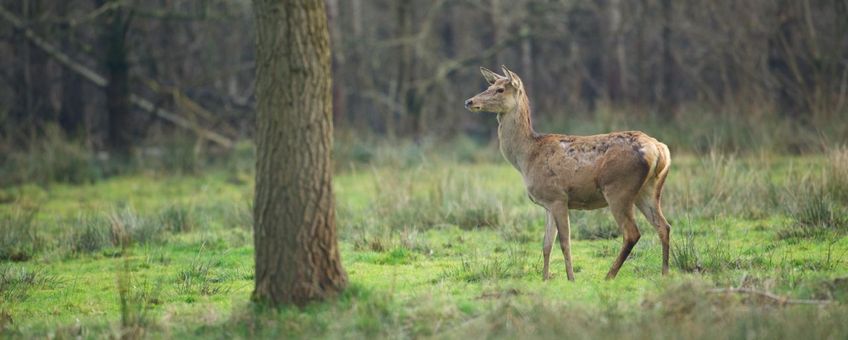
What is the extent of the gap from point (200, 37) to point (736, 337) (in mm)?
19343

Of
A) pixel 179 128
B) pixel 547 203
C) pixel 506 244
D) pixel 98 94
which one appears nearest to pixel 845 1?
pixel 506 244

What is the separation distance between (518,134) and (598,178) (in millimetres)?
1081

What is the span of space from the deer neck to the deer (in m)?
0.01

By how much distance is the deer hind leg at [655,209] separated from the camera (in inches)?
310

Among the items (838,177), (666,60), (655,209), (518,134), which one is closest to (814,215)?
(838,177)

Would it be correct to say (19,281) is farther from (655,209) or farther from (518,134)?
(655,209)

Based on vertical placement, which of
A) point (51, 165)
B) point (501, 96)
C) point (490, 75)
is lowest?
point (51, 165)

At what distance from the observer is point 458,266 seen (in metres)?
8.70

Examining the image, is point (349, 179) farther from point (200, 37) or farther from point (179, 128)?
point (200, 37)

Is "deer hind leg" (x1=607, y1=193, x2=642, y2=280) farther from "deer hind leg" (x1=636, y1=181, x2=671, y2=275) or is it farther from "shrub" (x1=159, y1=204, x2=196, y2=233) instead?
"shrub" (x1=159, y1=204, x2=196, y2=233)

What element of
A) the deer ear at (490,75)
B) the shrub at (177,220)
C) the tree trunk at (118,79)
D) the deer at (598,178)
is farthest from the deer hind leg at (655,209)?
the tree trunk at (118,79)

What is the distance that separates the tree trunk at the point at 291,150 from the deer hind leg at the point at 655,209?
2727mm

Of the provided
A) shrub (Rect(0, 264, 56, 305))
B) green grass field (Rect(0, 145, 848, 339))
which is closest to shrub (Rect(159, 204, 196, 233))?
green grass field (Rect(0, 145, 848, 339))

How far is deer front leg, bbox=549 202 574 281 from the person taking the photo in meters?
7.86
